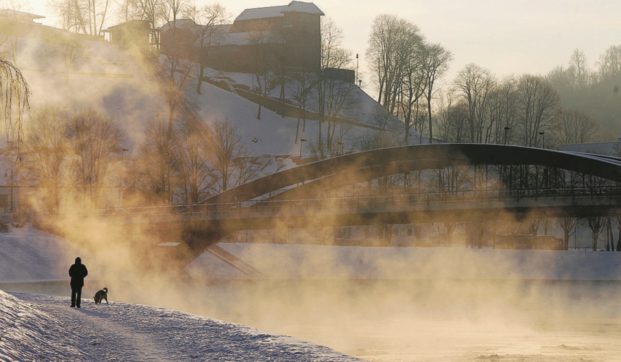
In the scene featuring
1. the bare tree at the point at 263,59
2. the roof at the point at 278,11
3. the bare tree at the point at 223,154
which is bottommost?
the bare tree at the point at 223,154

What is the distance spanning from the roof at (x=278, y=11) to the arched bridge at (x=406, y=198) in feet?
259

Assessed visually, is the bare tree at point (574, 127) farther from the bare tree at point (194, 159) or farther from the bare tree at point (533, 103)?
the bare tree at point (194, 159)

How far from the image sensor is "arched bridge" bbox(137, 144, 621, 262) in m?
54.9

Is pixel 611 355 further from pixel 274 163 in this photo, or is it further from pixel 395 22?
pixel 395 22

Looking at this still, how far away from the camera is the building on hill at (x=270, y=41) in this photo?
5482 inches

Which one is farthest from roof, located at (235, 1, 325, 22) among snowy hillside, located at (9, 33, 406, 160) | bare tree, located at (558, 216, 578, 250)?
bare tree, located at (558, 216, 578, 250)

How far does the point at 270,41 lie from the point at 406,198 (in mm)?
86894

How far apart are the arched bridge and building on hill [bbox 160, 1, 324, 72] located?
67.8m

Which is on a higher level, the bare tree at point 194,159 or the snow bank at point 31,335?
the bare tree at point 194,159

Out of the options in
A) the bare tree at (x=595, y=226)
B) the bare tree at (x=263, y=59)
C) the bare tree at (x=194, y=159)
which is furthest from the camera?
the bare tree at (x=263, y=59)

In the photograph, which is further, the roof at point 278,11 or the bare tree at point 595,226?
the roof at point 278,11

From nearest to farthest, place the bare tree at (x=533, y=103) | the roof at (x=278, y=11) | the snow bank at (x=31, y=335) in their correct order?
the snow bank at (x=31, y=335) < the bare tree at (x=533, y=103) < the roof at (x=278, y=11)

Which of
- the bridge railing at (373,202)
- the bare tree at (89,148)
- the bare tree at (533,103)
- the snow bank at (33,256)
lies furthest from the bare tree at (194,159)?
the bare tree at (533,103)

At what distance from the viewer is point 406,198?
193 ft
